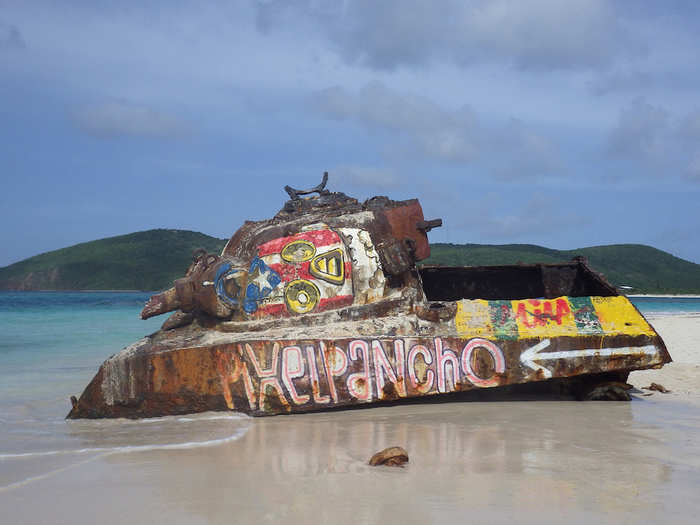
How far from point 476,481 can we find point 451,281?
5752 millimetres

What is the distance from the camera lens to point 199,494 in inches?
139

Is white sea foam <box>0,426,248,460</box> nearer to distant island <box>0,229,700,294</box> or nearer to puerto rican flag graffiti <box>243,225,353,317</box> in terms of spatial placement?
puerto rican flag graffiti <box>243,225,353,317</box>

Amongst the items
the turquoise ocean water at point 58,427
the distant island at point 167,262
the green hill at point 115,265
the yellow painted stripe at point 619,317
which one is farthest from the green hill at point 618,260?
the yellow painted stripe at point 619,317

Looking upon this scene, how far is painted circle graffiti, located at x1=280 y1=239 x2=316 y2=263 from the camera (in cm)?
653

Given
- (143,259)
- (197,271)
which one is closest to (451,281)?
(197,271)

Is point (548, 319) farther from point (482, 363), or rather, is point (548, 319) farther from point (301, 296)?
point (301, 296)

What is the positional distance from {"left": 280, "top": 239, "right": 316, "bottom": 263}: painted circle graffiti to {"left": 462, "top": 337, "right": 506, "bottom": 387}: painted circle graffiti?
1756 mm

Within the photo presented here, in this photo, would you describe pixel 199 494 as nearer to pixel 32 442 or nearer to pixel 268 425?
pixel 268 425

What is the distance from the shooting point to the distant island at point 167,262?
71.5 meters

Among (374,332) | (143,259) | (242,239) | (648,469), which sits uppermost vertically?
(143,259)

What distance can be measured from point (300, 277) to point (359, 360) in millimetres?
1050

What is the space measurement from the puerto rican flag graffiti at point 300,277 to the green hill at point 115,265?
6344 cm

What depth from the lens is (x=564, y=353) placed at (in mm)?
6148

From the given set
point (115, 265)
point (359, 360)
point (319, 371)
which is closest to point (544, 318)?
point (359, 360)
